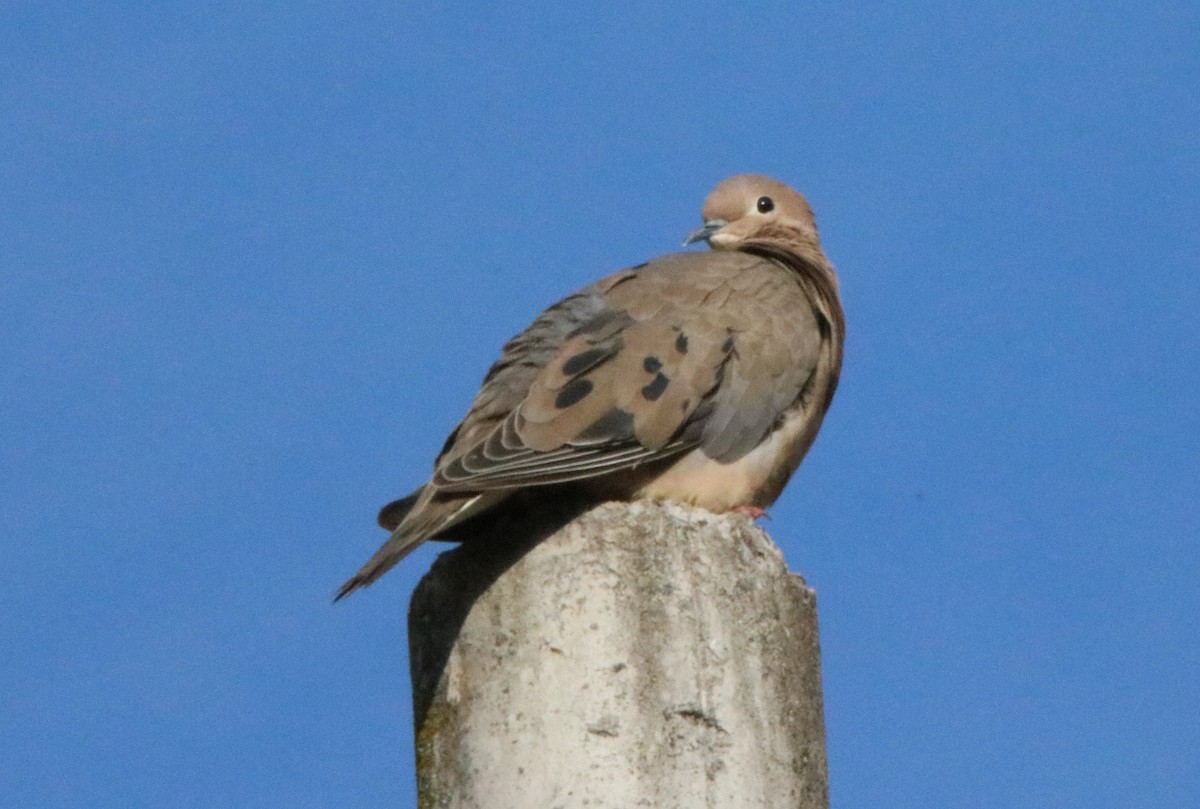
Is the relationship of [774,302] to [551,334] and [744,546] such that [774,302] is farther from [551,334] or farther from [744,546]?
[744,546]

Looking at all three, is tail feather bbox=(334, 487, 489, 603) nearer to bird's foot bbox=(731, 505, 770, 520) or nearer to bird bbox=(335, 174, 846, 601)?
bird bbox=(335, 174, 846, 601)

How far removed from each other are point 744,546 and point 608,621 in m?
0.48

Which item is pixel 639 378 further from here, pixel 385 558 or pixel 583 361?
pixel 385 558

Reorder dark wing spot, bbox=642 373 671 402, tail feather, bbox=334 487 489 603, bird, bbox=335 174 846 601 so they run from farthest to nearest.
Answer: dark wing spot, bbox=642 373 671 402
bird, bbox=335 174 846 601
tail feather, bbox=334 487 489 603

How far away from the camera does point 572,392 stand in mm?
5828

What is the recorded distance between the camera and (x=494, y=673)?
15.3 ft

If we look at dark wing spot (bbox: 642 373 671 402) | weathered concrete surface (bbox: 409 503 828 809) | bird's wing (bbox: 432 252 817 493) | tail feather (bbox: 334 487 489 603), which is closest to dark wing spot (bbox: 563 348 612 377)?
bird's wing (bbox: 432 252 817 493)

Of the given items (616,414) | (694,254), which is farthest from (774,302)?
(616,414)

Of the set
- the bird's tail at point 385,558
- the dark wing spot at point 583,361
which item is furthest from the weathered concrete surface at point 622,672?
the dark wing spot at point 583,361

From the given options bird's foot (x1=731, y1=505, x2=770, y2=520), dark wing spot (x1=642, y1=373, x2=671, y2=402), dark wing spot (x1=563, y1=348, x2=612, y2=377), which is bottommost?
bird's foot (x1=731, y1=505, x2=770, y2=520)

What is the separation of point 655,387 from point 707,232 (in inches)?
89.2

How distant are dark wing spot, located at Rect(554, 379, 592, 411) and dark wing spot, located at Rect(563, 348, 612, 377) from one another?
0.05m

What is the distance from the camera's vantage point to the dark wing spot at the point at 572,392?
577 cm

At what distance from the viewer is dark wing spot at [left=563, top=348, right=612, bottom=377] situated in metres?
5.93
